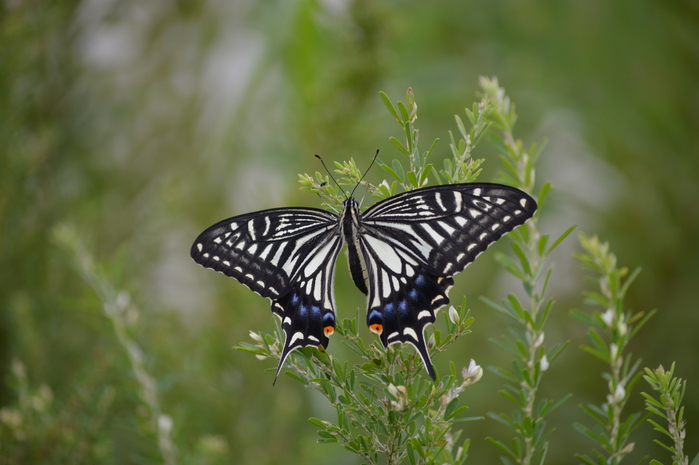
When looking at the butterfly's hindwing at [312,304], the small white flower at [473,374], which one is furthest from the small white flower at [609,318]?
the butterfly's hindwing at [312,304]

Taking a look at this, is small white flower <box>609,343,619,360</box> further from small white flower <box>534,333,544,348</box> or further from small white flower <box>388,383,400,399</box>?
small white flower <box>388,383,400,399</box>

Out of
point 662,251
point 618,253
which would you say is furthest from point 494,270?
point 662,251

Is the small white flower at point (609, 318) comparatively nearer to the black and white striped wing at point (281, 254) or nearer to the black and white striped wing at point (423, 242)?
the black and white striped wing at point (423, 242)

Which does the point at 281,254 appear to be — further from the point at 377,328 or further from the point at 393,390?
the point at 393,390

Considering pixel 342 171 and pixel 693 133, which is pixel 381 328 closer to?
pixel 342 171

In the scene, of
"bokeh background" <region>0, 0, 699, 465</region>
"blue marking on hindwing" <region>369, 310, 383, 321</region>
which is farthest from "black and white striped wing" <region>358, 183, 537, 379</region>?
"bokeh background" <region>0, 0, 699, 465</region>

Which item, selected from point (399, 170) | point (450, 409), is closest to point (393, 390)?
point (450, 409)
